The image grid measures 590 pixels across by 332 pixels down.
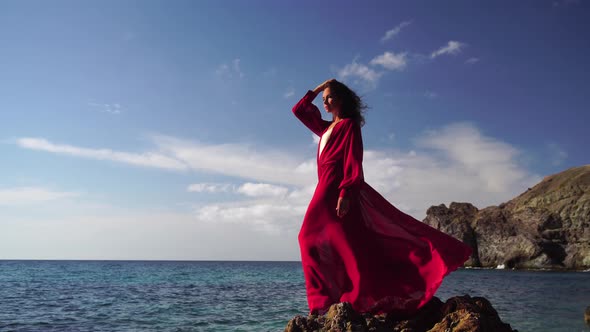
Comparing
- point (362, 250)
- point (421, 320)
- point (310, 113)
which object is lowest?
point (421, 320)

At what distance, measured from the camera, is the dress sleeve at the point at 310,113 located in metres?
5.50

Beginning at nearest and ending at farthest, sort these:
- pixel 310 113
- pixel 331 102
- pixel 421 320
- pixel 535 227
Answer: pixel 421 320 → pixel 331 102 → pixel 310 113 → pixel 535 227

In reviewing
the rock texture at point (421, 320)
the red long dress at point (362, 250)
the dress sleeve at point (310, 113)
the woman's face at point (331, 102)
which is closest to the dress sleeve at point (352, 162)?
the red long dress at point (362, 250)

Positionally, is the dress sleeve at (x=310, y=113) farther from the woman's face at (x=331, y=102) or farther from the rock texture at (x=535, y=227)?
the rock texture at (x=535, y=227)

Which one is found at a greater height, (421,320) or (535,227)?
(535,227)

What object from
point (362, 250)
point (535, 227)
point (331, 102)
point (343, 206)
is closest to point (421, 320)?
point (362, 250)

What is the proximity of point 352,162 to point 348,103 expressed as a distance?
0.82m

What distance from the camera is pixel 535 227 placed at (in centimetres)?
7044

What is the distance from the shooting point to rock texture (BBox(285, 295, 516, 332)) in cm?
427

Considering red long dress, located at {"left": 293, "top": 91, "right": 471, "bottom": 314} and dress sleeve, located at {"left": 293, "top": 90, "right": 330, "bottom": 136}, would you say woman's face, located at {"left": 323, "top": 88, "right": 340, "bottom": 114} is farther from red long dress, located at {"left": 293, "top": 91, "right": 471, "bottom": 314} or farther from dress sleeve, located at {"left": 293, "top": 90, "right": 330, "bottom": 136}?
red long dress, located at {"left": 293, "top": 91, "right": 471, "bottom": 314}

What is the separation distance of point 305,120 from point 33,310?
15.9 m

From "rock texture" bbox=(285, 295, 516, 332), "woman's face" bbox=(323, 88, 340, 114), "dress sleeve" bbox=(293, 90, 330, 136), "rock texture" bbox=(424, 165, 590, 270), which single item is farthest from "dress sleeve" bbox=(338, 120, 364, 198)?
"rock texture" bbox=(424, 165, 590, 270)

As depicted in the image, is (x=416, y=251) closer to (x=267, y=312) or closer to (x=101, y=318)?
(x=267, y=312)

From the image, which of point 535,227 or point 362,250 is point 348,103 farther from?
point 535,227
